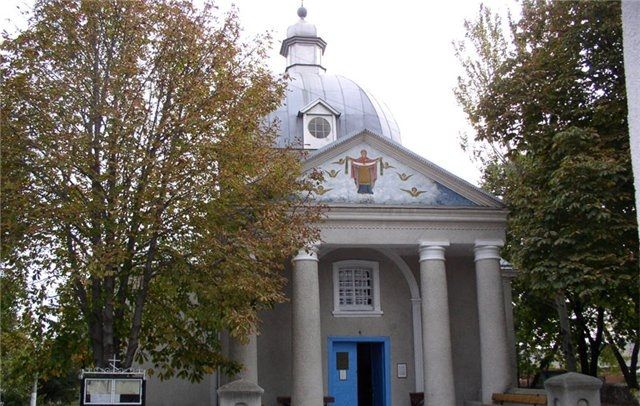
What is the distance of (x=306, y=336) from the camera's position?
1753cm

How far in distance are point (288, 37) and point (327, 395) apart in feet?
60.7

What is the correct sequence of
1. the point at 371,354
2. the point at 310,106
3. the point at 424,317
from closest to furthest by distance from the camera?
the point at 424,317 → the point at 371,354 → the point at 310,106

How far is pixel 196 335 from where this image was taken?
45.6ft

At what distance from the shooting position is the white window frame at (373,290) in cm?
2030

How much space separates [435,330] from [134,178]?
8.95 meters

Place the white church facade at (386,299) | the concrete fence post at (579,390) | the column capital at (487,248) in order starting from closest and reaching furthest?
the concrete fence post at (579,390), the white church facade at (386,299), the column capital at (487,248)

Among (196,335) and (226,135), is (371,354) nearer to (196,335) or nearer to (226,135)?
(196,335)

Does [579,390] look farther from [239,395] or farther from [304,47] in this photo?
[304,47]

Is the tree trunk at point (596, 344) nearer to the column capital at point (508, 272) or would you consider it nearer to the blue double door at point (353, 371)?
the column capital at point (508, 272)

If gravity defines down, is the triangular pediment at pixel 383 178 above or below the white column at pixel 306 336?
above

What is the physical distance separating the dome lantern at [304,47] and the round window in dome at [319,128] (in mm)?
6606

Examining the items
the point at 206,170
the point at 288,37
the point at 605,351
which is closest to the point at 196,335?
the point at 206,170

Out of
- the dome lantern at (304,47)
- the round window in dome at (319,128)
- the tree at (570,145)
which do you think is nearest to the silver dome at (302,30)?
the dome lantern at (304,47)

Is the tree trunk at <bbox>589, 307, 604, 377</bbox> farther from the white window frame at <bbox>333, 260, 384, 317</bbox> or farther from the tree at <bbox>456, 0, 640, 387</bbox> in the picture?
the white window frame at <bbox>333, 260, 384, 317</bbox>
